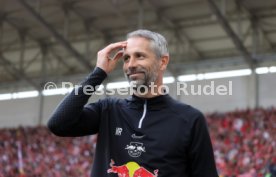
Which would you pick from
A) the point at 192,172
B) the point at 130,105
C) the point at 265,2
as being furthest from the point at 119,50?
the point at 265,2

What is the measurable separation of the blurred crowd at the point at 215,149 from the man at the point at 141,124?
5563mm

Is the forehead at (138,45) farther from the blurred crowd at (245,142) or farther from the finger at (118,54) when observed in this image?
the blurred crowd at (245,142)

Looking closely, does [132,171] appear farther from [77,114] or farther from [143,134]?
[77,114]

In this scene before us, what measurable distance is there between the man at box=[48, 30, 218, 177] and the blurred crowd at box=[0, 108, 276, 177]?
18.3ft

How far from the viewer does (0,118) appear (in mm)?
20875

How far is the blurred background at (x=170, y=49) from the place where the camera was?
14289 millimetres

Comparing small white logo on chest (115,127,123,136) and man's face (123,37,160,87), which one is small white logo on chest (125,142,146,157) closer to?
small white logo on chest (115,127,123,136)

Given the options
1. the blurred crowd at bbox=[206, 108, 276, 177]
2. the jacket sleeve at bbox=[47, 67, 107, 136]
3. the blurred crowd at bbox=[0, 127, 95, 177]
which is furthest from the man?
the blurred crowd at bbox=[0, 127, 95, 177]

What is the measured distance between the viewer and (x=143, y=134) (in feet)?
6.79

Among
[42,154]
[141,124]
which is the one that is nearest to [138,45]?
[141,124]

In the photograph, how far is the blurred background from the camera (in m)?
14.3

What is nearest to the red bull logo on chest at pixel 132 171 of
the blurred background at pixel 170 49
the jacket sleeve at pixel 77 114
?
the jacket sleeve at pixel 77 114

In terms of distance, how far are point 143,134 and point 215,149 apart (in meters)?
9.90

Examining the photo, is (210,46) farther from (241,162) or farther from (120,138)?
(120,138)
